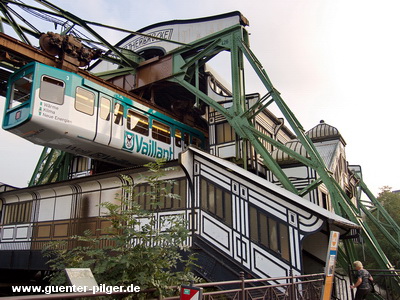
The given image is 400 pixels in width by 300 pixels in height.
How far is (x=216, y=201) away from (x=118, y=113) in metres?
6.14

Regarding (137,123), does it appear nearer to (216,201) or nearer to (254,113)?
(254,113)

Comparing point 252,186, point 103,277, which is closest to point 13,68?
point 252,186

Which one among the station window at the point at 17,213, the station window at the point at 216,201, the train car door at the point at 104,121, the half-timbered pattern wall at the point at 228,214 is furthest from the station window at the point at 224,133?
the station window at the point at 17,213

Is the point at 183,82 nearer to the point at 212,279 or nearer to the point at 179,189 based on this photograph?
the point at 179,189

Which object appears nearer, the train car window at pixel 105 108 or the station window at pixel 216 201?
the station window at pixel 216 201

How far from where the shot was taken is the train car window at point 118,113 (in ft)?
47.6

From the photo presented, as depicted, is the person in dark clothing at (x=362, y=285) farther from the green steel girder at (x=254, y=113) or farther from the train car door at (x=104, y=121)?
the train car door at (x=104, y=121)

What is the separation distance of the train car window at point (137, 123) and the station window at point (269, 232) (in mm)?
7068

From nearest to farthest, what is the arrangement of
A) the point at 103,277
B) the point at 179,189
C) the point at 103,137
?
the point at 103,277, the point at 179,189, the point at 103,137

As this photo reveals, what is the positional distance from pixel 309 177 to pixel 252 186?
9053 mm

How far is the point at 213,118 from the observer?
19812 mm

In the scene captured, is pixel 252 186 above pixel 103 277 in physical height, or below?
above

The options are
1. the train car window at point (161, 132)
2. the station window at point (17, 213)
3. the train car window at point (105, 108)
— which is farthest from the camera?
the station window at point (17, 213)

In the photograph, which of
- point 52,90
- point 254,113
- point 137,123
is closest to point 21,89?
point 52,90
